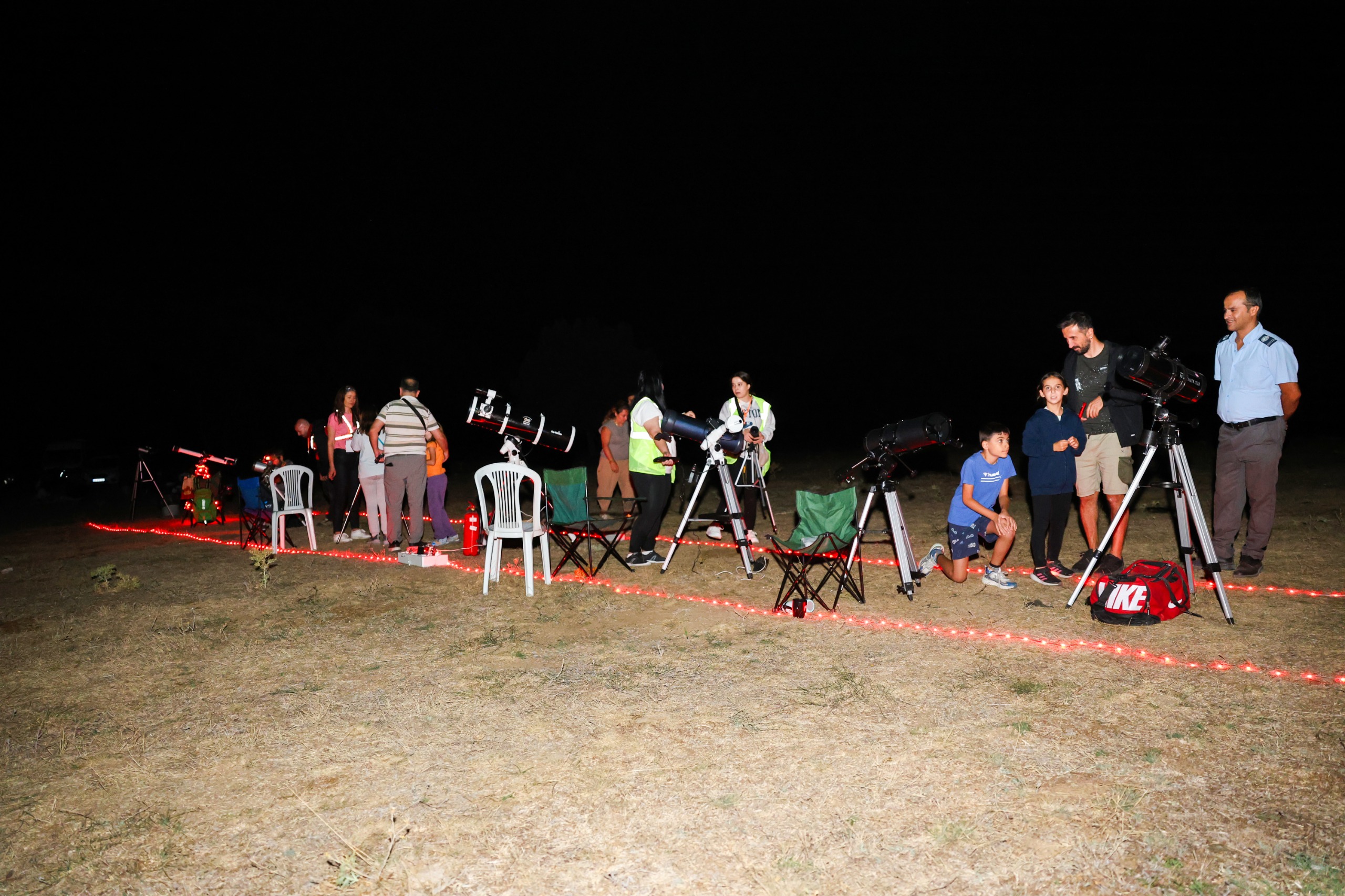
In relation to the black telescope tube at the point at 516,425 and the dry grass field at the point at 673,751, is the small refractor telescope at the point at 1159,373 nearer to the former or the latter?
the dry grass field at the point at 673,751

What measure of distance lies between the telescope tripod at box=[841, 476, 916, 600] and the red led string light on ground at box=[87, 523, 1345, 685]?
51 cm

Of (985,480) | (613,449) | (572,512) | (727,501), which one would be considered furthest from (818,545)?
(613,449)

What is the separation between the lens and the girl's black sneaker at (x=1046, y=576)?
21.2 ft

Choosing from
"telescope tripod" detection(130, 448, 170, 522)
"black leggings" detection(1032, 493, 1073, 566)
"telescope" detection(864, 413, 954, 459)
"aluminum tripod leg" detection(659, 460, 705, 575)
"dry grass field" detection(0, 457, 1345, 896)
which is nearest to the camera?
"dry grass field" detection(0, 457, 1345, 896)

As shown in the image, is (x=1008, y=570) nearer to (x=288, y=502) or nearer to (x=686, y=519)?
(x=686, y=519)

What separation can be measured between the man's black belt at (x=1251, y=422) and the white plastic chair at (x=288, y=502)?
27.6 ft

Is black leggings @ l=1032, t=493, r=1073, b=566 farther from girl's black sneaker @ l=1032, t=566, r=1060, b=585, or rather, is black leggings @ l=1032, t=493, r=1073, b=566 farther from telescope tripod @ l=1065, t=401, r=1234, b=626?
telescope tripod @ l=1065, t=401, r=1234, b=626

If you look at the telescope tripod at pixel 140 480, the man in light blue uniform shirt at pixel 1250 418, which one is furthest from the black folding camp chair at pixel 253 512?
the man in light blue uniform shirt at pixel 1250 418

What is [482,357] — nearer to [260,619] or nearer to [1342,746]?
[260,619]

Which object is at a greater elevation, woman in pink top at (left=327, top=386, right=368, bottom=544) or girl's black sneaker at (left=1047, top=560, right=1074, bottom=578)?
woman in pink top at (left=327, top=386, right=368, bottom=544)

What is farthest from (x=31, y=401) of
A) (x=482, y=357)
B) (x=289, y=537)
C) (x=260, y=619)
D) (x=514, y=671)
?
(x=514, y=671)

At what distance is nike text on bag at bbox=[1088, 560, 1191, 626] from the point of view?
5312 millimetres

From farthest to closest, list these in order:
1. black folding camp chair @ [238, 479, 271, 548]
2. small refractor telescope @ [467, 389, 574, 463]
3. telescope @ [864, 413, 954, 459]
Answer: black folding camp chair @ [238, 479, 271, 548] → small refractor telescope @ [467, 389, 574, 463] → telescope @ [864, 413, 954, 459]

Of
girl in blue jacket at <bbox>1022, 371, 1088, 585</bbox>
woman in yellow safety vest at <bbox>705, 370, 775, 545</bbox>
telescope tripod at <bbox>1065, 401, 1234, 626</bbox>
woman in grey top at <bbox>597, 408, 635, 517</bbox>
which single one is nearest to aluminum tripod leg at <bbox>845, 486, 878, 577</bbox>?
girl in blue jacket at <bbox>1022, 371, 1088, 585</bbox>
